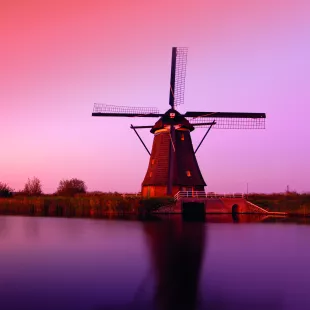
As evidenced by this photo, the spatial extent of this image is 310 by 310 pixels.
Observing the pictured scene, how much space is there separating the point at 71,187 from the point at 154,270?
38309 mm

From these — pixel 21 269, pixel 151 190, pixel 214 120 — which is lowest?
pixel 21 269

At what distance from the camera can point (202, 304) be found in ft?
23.4

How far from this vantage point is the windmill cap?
28.9 m

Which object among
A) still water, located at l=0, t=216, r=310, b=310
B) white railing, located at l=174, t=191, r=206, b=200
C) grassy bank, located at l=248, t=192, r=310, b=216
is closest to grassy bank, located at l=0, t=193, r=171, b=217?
white railing, located at l=174, t=191, r=206, b=200

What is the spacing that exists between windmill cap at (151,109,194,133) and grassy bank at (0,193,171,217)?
228 inches

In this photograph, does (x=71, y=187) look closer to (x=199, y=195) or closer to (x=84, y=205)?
(x=84, y=205)

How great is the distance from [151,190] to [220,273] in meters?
19.9

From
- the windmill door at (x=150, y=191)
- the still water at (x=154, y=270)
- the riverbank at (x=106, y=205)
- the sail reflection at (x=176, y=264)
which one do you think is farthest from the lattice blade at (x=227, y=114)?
the still water at (x=154, y=270)

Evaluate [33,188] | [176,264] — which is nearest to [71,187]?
[33,188]

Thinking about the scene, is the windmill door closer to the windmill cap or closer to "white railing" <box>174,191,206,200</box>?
"white railing" <box>174,191,206,200</box>

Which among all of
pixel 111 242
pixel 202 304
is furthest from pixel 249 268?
pixel 111 242

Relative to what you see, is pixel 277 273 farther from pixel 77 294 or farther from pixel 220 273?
pixel 77 294

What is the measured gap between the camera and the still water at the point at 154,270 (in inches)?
291

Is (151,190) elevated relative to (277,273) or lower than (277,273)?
elevated
